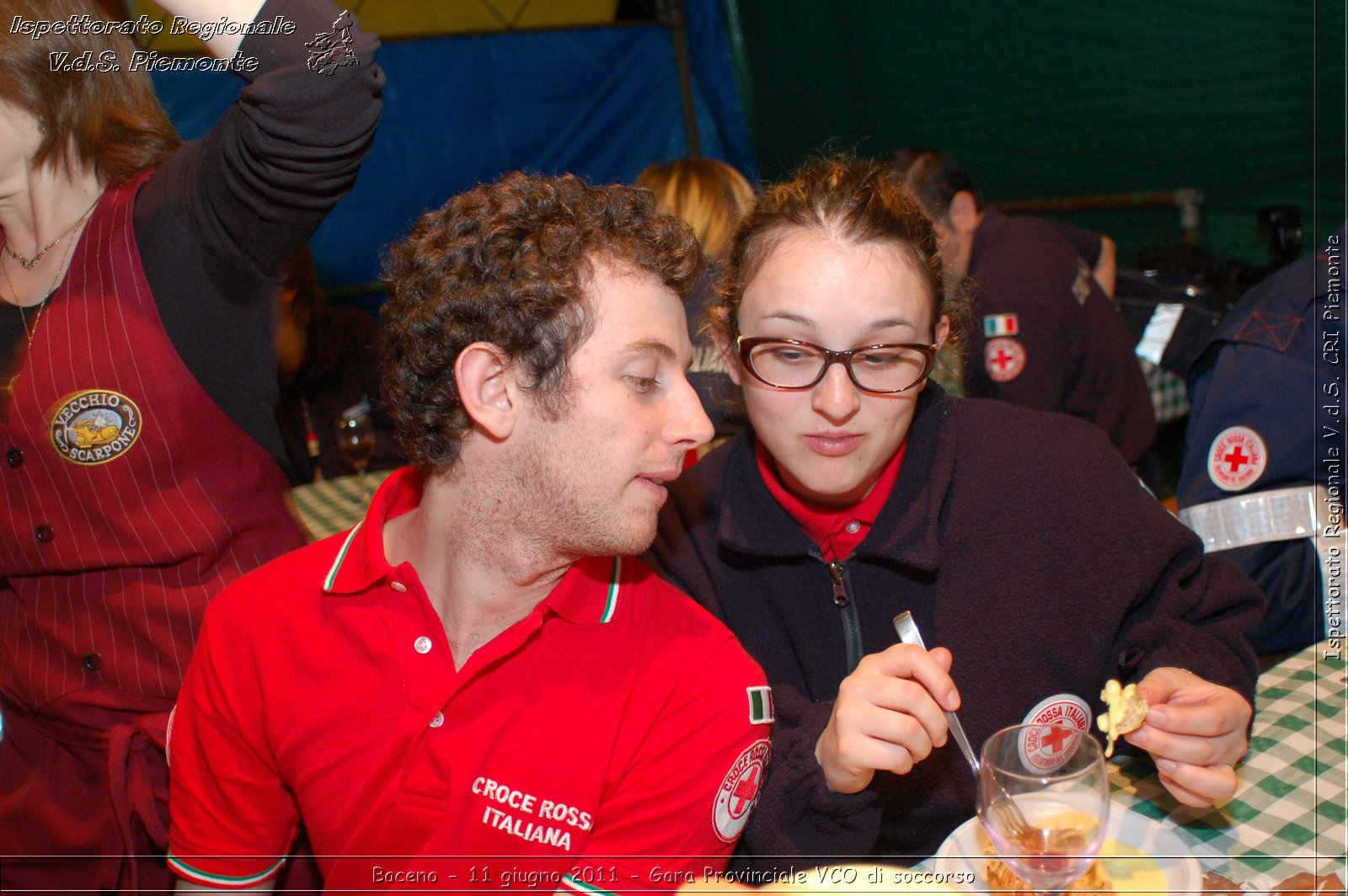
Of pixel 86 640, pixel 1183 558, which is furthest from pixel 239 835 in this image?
pixel 1183 558

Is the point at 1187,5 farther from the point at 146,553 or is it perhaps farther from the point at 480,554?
the point at 146,553

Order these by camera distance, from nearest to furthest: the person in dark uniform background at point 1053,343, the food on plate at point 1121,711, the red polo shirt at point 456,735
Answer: the food on plate at point 1121,711
the red polo shirt at point 456,735
the person in dark uniform background at point 1053,343

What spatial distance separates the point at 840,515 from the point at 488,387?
0.65 m

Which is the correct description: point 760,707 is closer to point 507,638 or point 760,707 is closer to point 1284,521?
point 507,638

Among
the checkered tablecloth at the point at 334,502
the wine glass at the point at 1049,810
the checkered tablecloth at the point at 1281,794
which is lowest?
the checkered tablecloth at the point at 1281,794

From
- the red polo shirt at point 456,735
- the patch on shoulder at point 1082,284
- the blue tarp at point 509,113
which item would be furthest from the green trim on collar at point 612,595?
the blue tarp at point 509,113

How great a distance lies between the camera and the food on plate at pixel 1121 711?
124 centimetres

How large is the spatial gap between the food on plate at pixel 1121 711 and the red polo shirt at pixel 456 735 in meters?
0.46

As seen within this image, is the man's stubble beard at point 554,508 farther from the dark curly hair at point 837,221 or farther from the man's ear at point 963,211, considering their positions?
the man's ear at point 963,211

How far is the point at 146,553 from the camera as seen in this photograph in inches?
62.2

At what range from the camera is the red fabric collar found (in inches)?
65.7

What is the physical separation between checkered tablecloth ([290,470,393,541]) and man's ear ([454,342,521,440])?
1.60 m

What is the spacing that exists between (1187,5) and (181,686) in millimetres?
4703

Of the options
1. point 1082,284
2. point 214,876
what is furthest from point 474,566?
point 1082,284
